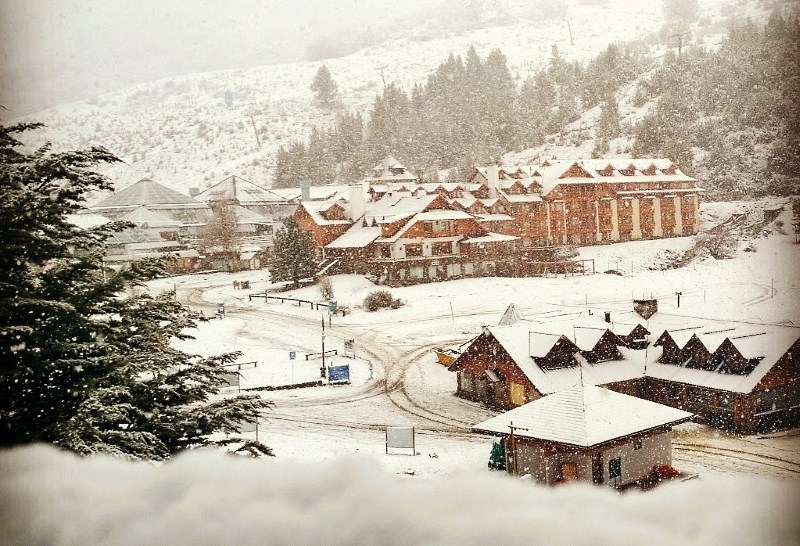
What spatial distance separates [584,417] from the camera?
3471mm

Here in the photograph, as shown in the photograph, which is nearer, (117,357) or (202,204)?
(117,357)

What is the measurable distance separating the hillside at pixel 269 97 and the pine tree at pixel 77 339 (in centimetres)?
68

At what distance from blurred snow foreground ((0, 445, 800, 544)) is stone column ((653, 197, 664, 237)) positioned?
178 cm

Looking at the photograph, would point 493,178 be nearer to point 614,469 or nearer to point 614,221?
point 614,221

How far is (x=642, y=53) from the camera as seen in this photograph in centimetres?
476

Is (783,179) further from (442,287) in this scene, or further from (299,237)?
(299,237)

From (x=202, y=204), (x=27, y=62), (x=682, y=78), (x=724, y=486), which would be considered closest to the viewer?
(x=724, y=486)

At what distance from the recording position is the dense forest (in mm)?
4543

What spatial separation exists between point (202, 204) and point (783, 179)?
3.60 meters

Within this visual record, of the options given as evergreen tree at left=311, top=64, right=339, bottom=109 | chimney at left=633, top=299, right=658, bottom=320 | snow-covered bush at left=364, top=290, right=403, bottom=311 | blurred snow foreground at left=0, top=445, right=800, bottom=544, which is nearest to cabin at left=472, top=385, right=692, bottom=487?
blurred snow foreground at left=0, top=445, right=800, bottom=544

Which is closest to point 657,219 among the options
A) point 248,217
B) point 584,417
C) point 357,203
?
point 584,417

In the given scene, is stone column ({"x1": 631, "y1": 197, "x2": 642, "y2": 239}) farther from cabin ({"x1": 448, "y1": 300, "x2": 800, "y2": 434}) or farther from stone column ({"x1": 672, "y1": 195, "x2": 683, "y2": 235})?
cabin ({"x1": 448, "y1": 300, "x2": 800, "y2": 434})

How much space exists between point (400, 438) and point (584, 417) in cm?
105

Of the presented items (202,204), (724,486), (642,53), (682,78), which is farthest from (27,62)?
(724,486)
